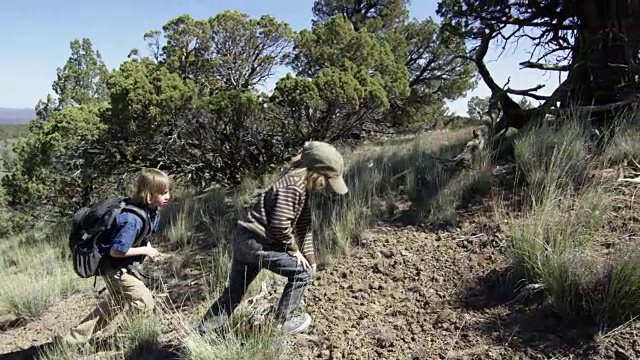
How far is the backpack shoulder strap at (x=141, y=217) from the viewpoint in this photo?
11.3 feet

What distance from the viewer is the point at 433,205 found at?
15.9 feet

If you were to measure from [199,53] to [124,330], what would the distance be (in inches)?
375

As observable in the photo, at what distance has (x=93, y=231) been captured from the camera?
11.0 ft

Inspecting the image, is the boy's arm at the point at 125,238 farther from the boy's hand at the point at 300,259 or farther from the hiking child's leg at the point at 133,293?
the boy's hand at the point at 300,259

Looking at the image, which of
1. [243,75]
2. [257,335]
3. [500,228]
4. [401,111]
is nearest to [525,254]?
[500,228]

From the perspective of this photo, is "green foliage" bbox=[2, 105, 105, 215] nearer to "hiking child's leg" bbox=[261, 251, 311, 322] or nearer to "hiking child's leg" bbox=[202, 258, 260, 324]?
"hiking child's leg" bbox=[202, 258, 260, 324]

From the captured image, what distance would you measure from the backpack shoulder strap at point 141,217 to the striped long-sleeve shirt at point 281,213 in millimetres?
793

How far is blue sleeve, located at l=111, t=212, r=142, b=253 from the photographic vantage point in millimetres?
3334

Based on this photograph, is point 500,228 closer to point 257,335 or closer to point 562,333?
point 562,333

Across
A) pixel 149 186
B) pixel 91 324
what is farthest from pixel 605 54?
pixel 91 324

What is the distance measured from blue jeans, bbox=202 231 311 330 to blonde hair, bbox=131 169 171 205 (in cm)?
77

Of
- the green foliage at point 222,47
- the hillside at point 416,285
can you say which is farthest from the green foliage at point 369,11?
the hillside at point 416,285

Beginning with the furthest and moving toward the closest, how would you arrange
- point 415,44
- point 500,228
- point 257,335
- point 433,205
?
point 415,44 < point 433,205 < point 500,228 < point 257,335

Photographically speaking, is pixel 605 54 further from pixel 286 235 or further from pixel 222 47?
pixel 222 47
